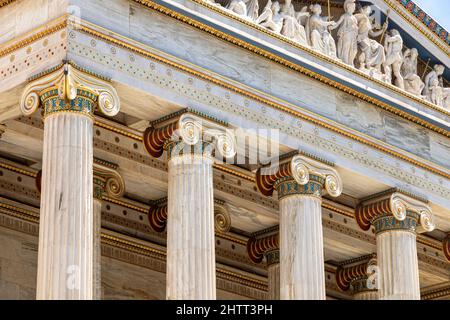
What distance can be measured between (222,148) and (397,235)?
624cm

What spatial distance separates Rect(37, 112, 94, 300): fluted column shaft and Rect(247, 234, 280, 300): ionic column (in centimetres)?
990

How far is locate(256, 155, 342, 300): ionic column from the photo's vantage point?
3538 cm

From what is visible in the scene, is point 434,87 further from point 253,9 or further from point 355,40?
point 253,9

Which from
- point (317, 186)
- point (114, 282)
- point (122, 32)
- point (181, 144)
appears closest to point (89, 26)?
point (122, 32)

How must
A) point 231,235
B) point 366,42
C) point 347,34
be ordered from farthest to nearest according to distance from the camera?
point 231,235
point 366,42
point 347,34

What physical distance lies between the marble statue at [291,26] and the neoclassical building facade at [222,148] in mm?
72

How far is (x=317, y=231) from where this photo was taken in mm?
35938

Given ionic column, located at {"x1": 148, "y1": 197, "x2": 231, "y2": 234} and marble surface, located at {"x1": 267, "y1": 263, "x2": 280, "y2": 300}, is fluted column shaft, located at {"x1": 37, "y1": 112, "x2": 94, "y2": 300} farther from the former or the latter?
marble surface, located at {"x1": 267, "y1": 263, "x2": 280, "y2": 300}

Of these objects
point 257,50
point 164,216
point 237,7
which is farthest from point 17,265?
point 237,7

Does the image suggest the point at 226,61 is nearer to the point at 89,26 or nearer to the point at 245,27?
the point at 245,27

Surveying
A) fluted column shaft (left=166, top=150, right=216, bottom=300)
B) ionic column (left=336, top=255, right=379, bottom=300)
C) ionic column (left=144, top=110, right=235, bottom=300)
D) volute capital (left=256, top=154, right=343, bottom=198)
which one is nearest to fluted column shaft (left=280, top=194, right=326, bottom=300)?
volute capital (left=256, top=154, right=343, bottom=198)

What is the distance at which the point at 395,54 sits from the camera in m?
39.7

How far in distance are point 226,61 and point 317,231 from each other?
4365 millimetres

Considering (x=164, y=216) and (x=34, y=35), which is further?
(x=164, y=216)
